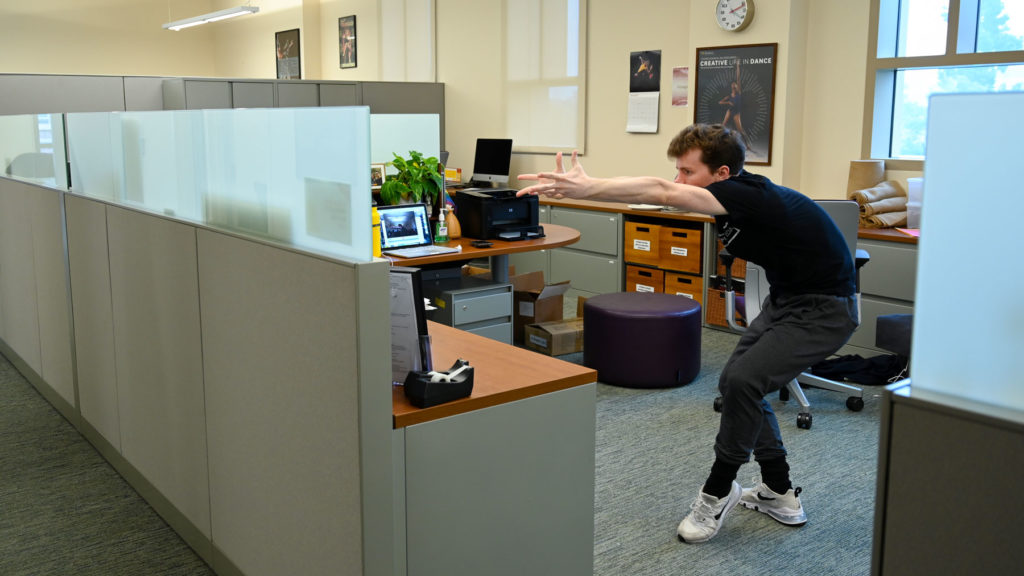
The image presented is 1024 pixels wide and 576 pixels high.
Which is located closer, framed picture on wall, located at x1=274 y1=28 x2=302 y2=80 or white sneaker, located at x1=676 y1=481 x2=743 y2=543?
white sneaker, located at x1=676 y1=481 x2=743 y2=543

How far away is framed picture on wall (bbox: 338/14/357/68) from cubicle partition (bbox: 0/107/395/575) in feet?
22.7

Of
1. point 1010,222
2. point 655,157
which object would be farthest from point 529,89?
point 1010,222

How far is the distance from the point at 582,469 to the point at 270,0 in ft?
36.3

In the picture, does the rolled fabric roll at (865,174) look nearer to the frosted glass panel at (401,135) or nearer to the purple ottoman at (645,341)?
the purple ottoman at (645,341)

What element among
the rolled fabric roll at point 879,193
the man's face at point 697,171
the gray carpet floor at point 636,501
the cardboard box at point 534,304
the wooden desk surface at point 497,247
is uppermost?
the man's face at point 697,171

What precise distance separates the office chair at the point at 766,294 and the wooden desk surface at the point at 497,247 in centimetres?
100

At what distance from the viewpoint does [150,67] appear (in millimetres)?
13141

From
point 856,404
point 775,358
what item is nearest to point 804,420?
point 856,404

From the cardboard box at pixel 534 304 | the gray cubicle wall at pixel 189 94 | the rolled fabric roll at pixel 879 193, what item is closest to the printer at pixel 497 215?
the cardboard box at pixel 534 304

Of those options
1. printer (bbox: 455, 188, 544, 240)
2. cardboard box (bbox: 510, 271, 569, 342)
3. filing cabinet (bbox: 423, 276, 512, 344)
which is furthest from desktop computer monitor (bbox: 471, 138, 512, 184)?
filing cabinet (bbox: 423, 276, 512, 344)

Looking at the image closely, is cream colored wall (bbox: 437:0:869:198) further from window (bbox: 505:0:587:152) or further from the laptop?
the laptop

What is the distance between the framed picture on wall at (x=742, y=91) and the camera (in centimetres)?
570

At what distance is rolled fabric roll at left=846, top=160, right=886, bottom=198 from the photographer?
5.18 m

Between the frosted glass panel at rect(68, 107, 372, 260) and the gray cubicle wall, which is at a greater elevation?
the gray cubicle wall
